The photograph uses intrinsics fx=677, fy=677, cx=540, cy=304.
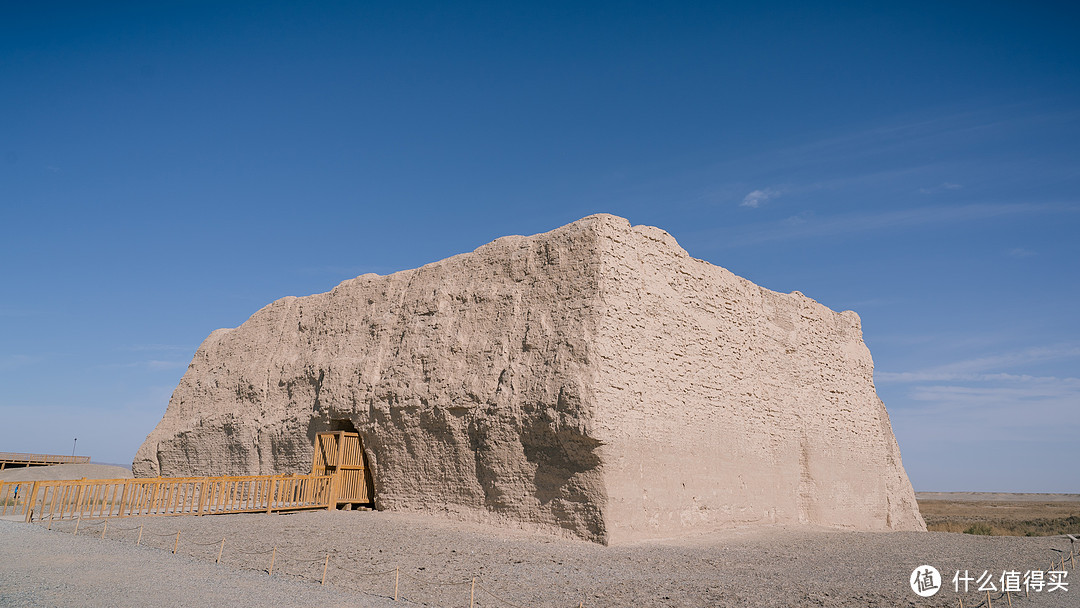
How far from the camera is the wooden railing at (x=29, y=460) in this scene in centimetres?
3127

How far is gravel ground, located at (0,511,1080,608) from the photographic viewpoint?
24.2 ft

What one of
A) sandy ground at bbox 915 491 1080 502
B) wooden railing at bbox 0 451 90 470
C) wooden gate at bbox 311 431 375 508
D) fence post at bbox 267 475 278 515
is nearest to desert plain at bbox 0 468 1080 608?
fence post at bbox 267 475 278 515

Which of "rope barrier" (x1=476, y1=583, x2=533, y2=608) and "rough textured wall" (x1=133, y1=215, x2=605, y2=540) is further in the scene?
"rough textured wall" (x1=133, y1=215, x2=605, y2=540)

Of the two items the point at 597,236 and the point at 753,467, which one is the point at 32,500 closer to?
the point at 597,236

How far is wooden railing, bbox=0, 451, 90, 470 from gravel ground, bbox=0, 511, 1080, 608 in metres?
25.4

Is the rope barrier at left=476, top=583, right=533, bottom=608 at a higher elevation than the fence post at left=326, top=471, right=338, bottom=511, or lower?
lower

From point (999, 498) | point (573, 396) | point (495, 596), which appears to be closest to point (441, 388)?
point (573, 396)

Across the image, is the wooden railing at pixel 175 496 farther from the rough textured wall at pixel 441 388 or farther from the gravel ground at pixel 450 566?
the rough textured wall at pixel 441 388

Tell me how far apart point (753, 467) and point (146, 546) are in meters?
11.5

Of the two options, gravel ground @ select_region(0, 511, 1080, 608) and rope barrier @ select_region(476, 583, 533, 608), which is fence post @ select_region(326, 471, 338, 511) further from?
rope barrier @ select_region(476, 583, 533, 608)

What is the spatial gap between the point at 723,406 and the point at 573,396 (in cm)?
424

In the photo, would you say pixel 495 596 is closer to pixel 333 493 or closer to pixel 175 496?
pixel 333 493

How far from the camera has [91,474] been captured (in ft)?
97.5

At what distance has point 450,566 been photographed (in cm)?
892
